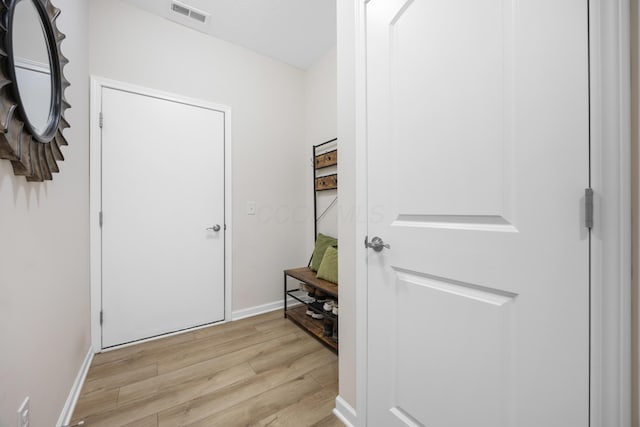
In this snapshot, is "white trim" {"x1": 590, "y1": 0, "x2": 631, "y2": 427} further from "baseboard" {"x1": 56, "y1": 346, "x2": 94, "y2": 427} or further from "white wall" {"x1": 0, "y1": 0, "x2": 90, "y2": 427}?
"baseboard" {"x1": 56, "y1": 346, "x2": 94, "y2": 427}

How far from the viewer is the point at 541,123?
0.70 metres

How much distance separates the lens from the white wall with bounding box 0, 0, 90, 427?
2.72 feet

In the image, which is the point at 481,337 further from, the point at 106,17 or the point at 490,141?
the point at 106,17

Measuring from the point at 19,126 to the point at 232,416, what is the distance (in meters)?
1.51

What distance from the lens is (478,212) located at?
Answer: 0.83 metres

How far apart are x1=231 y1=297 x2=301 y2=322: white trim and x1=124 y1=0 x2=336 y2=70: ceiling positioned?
263 cm

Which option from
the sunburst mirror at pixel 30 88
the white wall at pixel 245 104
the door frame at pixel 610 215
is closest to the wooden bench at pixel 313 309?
the white wall at pixel 245 104

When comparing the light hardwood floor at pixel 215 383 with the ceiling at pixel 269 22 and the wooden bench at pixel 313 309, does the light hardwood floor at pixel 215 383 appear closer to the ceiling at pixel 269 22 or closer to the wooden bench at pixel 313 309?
the wooden bench at pixel 313 309

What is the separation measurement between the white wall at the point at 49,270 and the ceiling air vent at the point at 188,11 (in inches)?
23.1

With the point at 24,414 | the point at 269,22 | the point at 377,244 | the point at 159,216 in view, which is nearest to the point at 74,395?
the point at 24,414

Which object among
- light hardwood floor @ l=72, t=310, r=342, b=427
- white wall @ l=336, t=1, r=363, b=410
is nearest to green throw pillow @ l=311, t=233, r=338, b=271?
light hardwood floor @ l=72, t=310, r=342, b=427

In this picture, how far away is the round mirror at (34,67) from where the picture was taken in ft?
2.66

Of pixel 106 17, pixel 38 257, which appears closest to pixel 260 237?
pixel 38 257

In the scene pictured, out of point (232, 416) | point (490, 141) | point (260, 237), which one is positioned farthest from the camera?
point (260, 237)
